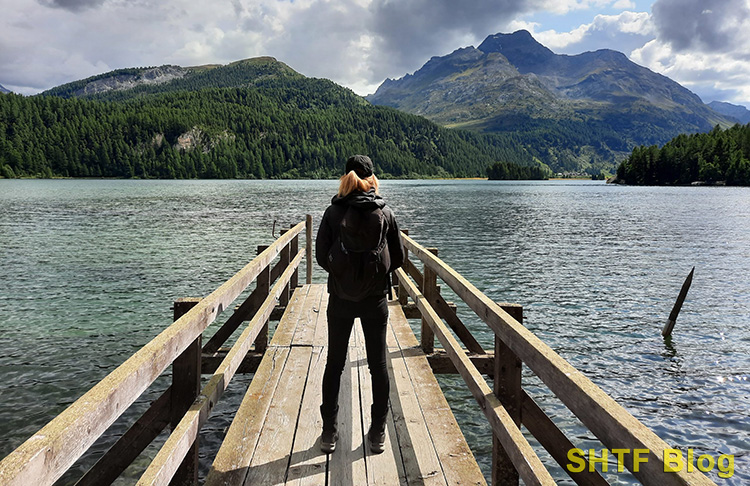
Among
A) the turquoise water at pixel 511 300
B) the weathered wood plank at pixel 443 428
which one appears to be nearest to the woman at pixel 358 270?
the weathered wood plank at pixel 443 428

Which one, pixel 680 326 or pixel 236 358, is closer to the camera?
pixel 236 358

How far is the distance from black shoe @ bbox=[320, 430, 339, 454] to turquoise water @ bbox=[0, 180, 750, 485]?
12.4ft

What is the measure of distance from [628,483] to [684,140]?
161 m

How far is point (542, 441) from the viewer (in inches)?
183

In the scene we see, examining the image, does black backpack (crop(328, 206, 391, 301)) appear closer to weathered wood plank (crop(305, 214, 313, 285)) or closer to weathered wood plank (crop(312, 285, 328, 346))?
weathered wood plank (crop(312, 285, 328, 346))

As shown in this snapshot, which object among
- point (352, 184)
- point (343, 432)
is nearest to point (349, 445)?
point (343, 432)

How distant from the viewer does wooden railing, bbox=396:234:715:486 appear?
2158 millimetres

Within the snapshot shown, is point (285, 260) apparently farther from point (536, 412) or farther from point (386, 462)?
point (536, 412)

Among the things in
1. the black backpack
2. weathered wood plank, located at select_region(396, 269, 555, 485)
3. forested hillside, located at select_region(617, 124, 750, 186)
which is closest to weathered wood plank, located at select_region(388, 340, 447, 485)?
weathered wood plank, located at select_region(396, 269, 555, 485)

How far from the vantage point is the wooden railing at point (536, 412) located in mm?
2158

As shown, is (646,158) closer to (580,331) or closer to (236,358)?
(580,331)

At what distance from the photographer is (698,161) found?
12900 centimetres

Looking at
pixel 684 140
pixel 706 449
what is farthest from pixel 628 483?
pixel 684 140

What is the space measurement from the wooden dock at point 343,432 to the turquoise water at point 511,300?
2251 mm
